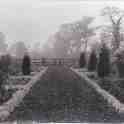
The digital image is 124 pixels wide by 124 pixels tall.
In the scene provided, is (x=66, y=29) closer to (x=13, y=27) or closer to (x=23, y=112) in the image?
(x=13, y=27)

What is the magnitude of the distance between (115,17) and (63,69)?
1530 cm

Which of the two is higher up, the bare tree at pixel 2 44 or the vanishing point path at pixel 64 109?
the bare tree at pixel 2 44

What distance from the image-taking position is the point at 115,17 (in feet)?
125

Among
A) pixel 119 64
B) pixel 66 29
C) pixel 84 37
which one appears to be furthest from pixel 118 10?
pixel 119 64

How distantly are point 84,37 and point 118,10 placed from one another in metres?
8.13

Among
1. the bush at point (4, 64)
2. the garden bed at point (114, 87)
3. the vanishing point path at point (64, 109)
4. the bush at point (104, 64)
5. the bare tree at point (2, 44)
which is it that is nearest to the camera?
the vanishing point path at point (64, 109)

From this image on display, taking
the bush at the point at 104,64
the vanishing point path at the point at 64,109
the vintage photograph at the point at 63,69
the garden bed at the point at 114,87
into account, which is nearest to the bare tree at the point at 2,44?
the vintage photograph at the point at 63,69

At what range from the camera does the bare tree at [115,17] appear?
117 feet

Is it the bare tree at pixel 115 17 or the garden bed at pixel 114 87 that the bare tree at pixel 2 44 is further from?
the garden bed at pixel 114 87

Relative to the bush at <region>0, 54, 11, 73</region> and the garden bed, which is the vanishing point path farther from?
the bush at <region>0, 54, 11, 73</region>

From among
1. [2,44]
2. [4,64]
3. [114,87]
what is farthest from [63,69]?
[2,44]

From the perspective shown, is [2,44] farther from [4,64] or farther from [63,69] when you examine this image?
[4,64]

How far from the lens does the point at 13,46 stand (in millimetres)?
52062

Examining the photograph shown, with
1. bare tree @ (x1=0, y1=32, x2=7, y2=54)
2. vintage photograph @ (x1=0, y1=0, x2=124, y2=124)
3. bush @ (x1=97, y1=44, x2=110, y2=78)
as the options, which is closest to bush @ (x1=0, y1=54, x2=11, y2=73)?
vintage photograph @ (x1=0, y1=0, x2=124, y2=124)
